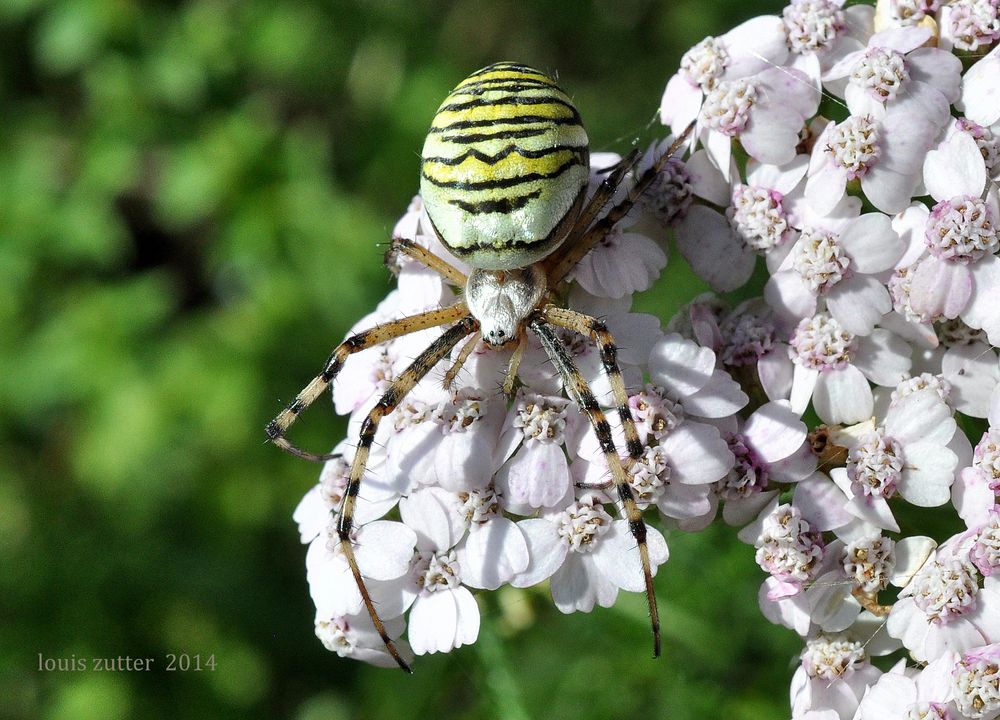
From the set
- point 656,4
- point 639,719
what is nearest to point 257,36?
point 656,4

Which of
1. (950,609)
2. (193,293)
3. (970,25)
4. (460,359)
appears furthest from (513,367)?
(193,293)

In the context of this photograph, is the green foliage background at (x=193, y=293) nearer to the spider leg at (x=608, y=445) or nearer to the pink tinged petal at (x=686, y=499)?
the spider leg at (x=608, y=445)

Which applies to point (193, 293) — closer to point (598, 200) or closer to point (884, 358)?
point (598, 200)

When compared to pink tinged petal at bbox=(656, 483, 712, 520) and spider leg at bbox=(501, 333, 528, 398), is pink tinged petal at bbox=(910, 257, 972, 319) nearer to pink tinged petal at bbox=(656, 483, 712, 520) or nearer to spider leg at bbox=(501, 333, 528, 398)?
pink tinged petal at bbox=(656, 483, 712, 520)

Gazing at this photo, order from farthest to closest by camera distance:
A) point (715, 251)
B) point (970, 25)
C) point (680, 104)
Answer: point (680, 104)
point (715, 251)
point (970, 25)

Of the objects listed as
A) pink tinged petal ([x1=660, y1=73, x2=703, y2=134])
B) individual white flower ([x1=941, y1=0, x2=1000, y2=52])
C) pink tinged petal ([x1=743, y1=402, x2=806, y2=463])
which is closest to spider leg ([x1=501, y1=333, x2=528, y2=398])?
pink tinged petal ([x1=743, y1=402, x2=806, y2=463])

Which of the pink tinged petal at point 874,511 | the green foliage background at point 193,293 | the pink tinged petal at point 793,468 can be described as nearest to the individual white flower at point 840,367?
the pink tinged petal at point 793,468

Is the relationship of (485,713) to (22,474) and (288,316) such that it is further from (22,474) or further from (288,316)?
(22,474)
